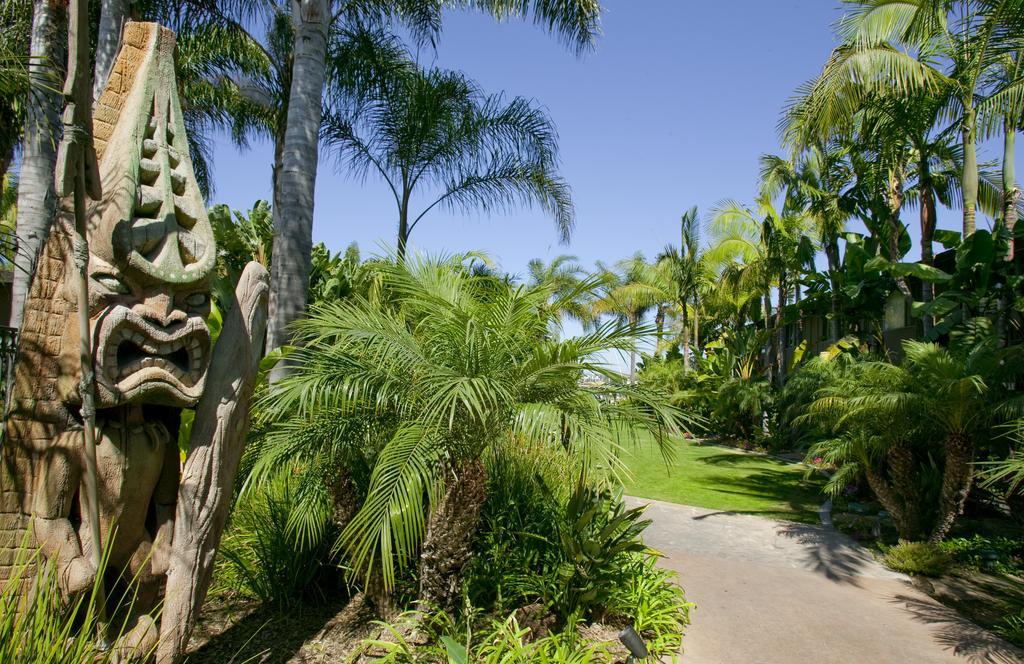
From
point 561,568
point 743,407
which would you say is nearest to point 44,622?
point 561,568

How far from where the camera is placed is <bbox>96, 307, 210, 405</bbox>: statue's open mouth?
3.10 metres

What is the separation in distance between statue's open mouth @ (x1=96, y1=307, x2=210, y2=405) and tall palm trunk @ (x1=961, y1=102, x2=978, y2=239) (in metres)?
11.4

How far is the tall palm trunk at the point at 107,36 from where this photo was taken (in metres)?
7.62

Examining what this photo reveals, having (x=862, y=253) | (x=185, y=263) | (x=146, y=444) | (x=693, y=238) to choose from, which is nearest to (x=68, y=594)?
(x=146, y=444)

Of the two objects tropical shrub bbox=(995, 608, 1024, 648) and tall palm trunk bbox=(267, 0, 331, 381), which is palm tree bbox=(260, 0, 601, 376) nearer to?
tall palm trunk bbox=(267, 0, 331, 381)

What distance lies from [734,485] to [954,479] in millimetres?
5624

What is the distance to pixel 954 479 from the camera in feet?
25.2

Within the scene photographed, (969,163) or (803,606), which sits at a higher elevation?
(969,163)

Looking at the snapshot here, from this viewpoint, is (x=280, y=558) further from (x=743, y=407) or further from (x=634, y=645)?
(x=743, y=407)

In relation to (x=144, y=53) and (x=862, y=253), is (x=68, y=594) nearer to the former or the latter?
(x=144, y=53)

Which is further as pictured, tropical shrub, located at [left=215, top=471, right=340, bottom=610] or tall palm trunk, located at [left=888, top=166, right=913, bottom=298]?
tall palm trunk, located at [left=888, top=166, right=913, bottom=298]

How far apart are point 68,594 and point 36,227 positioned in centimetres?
589

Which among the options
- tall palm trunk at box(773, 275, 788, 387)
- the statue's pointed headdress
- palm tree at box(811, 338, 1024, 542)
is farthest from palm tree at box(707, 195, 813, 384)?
the statue's pointed headdress

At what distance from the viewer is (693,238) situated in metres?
25.5
